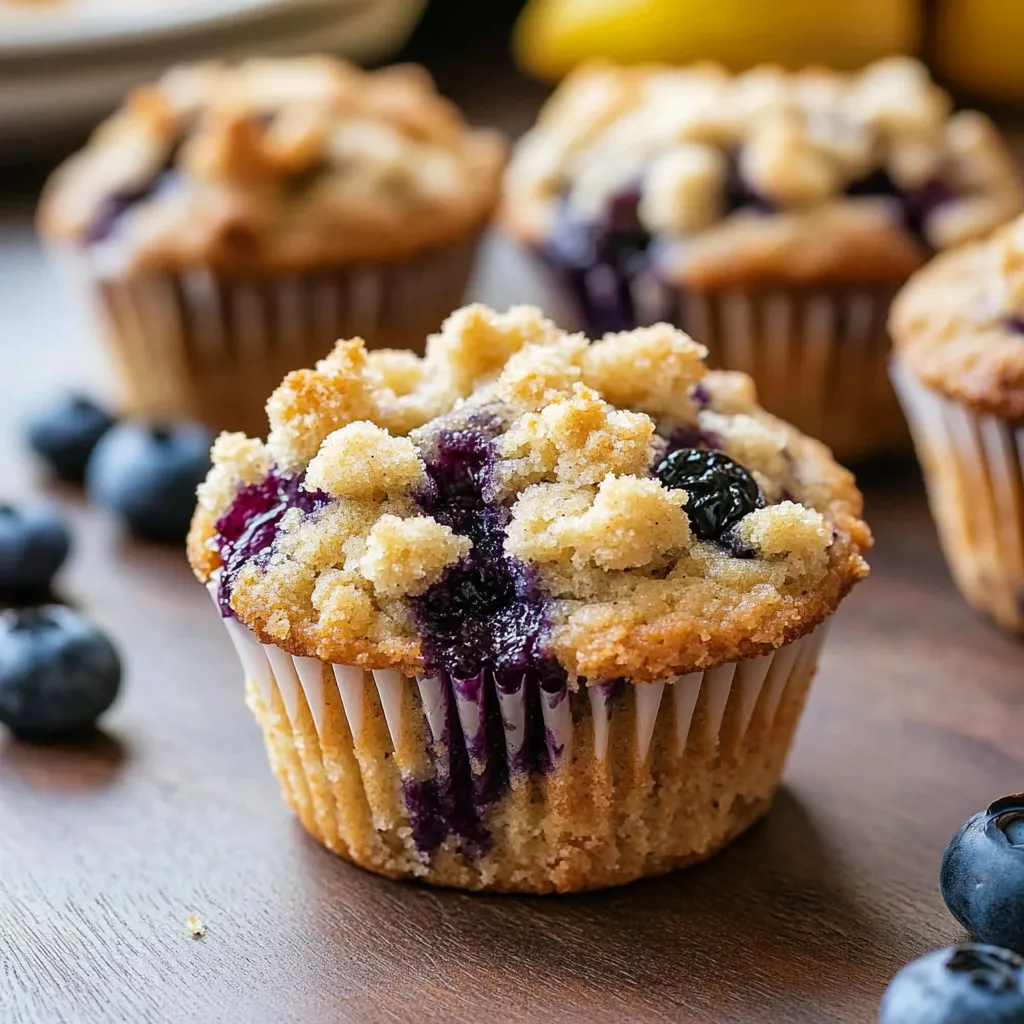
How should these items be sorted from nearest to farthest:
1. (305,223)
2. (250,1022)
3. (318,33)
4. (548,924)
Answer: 1. (250,1022)
2. (548,924)
3. (305,223)
4. (318,33)

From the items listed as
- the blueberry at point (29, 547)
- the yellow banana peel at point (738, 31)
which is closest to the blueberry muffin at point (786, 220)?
the blueberry at point (29, 547)

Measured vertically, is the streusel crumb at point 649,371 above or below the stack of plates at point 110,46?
above

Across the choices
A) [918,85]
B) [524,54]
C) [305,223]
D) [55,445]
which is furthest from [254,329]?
[524,54]

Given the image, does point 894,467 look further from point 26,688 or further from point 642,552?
point 26,688

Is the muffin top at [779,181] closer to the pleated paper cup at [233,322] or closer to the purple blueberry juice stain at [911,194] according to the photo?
the purple blueberry juice stain at [911,194]

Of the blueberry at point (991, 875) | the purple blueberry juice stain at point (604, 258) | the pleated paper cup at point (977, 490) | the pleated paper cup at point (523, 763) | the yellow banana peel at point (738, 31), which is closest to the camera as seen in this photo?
the blueberry at point (991, 875)
